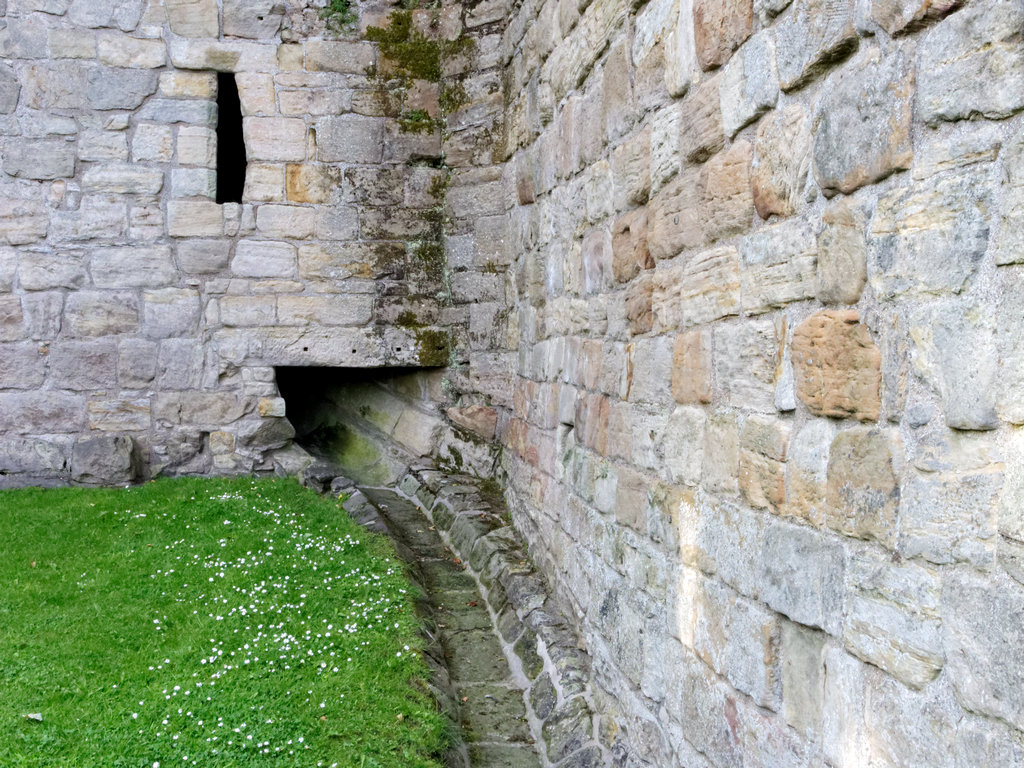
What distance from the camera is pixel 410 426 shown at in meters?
6.02

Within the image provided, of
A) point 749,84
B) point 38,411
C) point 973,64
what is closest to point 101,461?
point 38,411

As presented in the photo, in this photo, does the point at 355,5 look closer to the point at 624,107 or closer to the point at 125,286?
the point at 125,286

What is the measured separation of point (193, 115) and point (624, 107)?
360cm

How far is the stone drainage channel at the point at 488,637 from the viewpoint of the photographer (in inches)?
132

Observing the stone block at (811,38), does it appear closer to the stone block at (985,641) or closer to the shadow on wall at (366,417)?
the stone block at (985,641)

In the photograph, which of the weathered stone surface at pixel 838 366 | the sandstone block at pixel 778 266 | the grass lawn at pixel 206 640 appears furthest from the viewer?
the grass lawn at pixel 206 640

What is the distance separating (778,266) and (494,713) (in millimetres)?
2262

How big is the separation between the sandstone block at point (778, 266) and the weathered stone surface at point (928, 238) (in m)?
0.23

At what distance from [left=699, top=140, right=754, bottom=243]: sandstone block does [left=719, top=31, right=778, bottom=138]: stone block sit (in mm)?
70

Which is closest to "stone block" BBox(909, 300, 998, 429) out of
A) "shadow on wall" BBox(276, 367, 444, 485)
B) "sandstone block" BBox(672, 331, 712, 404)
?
"sandstone block" BBox(672, 331, 712, 404)

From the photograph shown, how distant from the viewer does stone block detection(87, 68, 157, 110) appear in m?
5.64

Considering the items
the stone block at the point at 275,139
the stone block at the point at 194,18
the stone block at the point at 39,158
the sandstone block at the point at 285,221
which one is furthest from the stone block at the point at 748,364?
the stone block at the point at 39,158

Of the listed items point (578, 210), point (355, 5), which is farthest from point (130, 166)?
point (578, 210)

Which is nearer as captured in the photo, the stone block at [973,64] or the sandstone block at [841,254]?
the stone block at [973,64]
